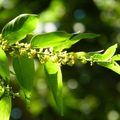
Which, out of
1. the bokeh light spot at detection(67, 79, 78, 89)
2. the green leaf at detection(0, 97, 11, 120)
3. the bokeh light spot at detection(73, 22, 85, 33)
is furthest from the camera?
the bokeh light spot at detection(67, 79, 78, 89)

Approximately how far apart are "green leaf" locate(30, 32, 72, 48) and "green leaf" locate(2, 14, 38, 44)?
1.6 inches

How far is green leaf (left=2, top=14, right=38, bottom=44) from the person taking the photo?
3.48 ft

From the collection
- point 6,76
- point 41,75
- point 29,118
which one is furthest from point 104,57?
point 41,75

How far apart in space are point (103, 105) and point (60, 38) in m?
3.83

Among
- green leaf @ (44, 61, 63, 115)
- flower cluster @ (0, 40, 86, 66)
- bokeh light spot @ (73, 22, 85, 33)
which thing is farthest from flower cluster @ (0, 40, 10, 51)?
bokeh light spot @ (73, 22, 85, 33)

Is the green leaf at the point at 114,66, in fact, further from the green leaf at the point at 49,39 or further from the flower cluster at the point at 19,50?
the flower cluster at the point at 19,50

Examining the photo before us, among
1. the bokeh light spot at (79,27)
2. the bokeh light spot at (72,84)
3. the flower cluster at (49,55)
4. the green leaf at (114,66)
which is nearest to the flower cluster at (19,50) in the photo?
the flower cluster at (49,55)

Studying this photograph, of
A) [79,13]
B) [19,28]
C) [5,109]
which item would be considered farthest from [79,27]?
[5,109]

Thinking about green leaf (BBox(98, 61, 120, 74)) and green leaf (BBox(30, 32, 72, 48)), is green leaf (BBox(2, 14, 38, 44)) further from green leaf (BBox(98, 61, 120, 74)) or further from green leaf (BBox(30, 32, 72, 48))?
green leaf (BBox(98, 61, 120, 74))

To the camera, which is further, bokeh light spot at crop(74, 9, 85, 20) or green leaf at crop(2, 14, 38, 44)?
bokeh light spot at crop(74, 9, 85, 20)

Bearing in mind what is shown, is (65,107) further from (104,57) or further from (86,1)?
(104,57)

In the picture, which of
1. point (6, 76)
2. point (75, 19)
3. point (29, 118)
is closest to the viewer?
point (6, 76)

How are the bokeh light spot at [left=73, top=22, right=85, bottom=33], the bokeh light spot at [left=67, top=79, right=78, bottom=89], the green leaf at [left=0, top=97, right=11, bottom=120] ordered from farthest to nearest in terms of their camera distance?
the bokeh light spot at [left=67, top=79, right=78, bottom=89]
the bokeh light spot at [left=73, top=22, right=85, bottom=33]
the green leaf at [left=0, top=97, right=11, bottom=120]

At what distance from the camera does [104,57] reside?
105 centimetres
